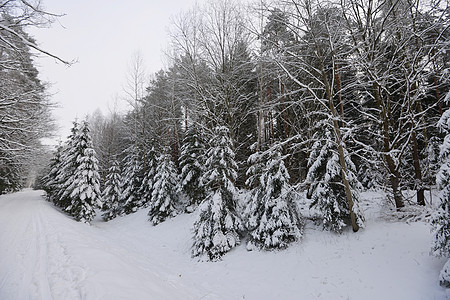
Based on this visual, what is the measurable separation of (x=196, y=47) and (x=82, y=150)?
514 inches

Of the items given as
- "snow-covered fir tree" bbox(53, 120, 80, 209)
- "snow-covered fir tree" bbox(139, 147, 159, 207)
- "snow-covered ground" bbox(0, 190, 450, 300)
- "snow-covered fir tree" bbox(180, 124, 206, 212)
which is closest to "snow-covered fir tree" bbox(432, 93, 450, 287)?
"snow-covered ground" bbox(0, 190, 450, 300)

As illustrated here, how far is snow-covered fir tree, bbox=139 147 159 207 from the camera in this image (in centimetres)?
1977

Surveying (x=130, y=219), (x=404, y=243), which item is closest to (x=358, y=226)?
(x=404, y=243)

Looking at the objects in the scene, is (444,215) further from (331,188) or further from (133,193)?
(133,193)

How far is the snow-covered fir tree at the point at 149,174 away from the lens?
19.8 metres

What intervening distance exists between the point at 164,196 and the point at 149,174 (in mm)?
4441

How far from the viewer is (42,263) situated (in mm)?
5836

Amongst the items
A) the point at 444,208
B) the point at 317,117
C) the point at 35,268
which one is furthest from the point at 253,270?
the point at 317,117

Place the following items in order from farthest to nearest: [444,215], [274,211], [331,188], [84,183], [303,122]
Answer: [84,183], [303,122], [274,211], [331,188], [444,215]

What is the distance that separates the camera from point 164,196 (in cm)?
1603

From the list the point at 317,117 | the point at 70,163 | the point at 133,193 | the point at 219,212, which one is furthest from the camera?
the point at 133,193

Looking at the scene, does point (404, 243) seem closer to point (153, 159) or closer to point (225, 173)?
point (225, 173)

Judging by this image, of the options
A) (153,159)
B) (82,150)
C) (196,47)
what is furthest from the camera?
(153,159)

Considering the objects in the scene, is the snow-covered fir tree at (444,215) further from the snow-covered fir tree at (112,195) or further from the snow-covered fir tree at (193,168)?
the snow-covered fir tree at (112,195)
